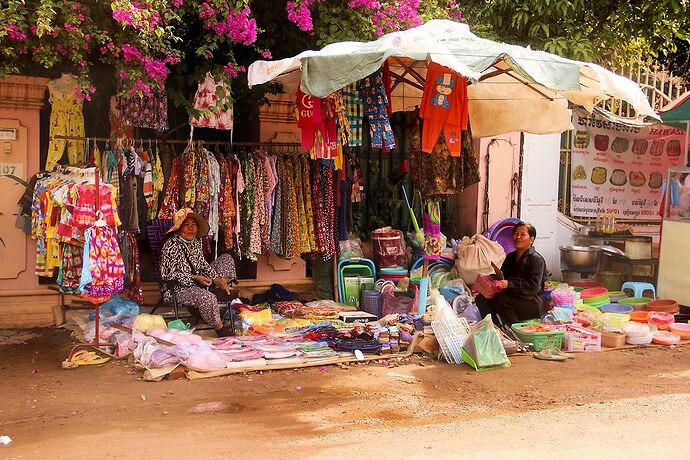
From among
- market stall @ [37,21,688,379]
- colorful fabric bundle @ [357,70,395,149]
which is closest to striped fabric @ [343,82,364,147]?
market stall @ [37,21,688,379]

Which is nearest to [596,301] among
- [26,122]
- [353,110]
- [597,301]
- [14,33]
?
[597,301]

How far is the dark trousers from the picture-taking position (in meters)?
8.03

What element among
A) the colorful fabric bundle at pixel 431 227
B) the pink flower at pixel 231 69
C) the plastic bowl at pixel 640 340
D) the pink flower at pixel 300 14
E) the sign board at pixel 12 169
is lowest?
the plastic bowl at pixel 640 340

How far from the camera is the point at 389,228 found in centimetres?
971

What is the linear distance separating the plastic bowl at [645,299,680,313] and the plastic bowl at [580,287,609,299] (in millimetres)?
586

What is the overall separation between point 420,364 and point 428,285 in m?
1.95

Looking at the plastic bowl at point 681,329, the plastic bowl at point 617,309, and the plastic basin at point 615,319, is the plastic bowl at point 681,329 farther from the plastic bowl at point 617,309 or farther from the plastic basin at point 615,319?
the plastic bowl at point 617,309

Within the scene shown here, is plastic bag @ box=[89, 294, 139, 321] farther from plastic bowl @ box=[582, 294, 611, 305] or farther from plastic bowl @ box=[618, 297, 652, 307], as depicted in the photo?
plastic bowl @ box=[618, 297, 652, 307]

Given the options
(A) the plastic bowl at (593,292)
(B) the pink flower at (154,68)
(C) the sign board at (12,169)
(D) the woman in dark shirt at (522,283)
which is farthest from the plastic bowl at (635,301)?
(C) the sign board at (12,169)

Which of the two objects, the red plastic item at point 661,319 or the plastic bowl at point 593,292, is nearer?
the red plastic item at point 661,319

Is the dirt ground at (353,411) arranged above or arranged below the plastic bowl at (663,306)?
below

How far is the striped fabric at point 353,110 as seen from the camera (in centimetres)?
796

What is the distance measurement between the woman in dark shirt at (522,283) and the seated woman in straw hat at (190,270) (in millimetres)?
2809

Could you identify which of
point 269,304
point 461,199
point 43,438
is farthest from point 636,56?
point 43,438
